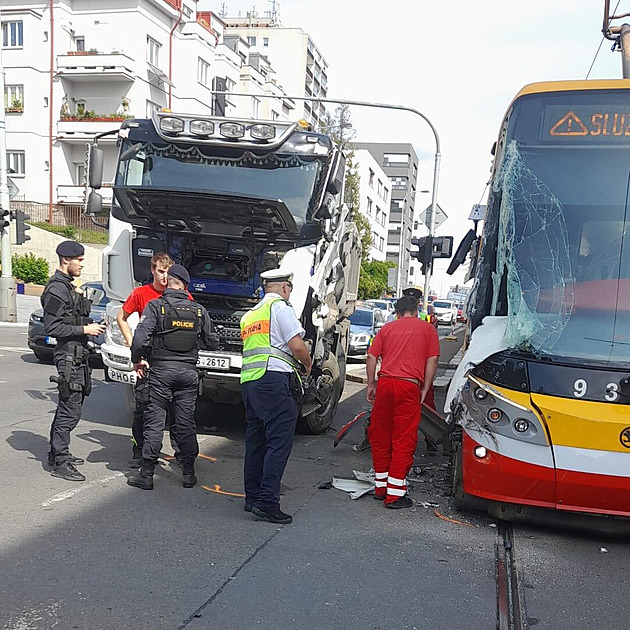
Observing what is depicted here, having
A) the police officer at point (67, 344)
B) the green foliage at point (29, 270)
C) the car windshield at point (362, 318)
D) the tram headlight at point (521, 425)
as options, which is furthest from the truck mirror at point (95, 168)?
the green foliage at point (29, 270)

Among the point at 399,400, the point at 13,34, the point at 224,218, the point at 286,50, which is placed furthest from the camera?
the point at 286,50

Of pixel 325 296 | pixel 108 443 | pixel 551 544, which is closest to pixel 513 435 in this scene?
pixel 551 544

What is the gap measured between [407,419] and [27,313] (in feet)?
73.9

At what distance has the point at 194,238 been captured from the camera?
8328 millimetres

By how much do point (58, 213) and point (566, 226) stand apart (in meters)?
36.3

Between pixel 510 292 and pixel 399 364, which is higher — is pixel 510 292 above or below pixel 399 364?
above

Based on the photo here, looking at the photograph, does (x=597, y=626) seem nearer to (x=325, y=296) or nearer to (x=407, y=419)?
(x=407, y=419)

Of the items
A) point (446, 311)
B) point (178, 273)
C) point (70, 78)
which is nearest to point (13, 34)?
point (70, 78)

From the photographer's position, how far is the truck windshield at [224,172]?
26.6ft

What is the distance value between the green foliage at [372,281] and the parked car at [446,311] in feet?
14.1

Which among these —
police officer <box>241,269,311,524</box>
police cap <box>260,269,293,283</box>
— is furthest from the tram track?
police cap <box>260,269,293,283</box>

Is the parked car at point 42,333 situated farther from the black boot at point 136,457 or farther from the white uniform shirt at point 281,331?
the white uniform shirt at point 281,331

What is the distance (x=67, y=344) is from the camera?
6.35 meters

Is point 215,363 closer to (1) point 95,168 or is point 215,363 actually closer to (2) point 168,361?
(2) point 168,361
